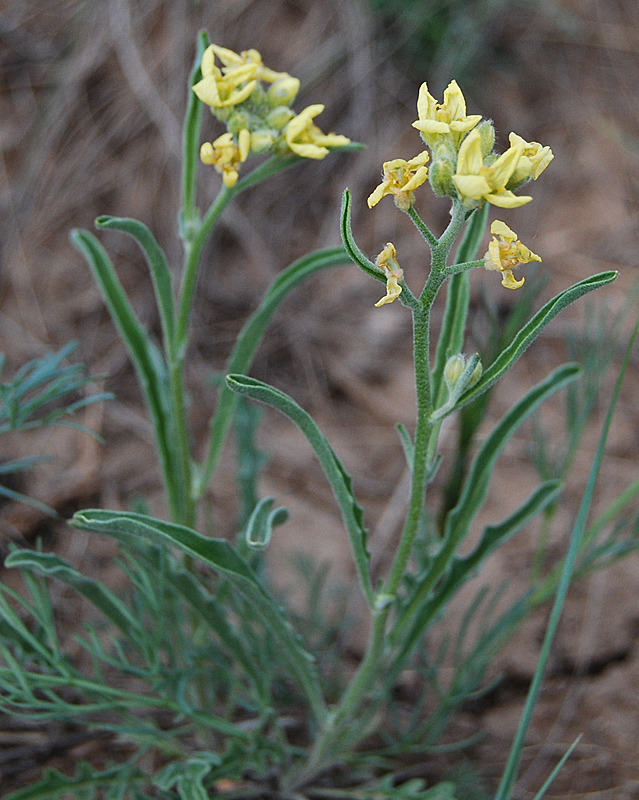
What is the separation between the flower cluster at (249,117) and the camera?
4.42 feet

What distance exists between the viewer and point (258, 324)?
1594mm

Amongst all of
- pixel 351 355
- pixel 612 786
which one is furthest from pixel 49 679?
pixel 351 355

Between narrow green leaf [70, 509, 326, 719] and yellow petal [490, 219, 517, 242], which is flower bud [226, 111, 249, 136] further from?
narrow green leaf [70, 509, 326, 719]

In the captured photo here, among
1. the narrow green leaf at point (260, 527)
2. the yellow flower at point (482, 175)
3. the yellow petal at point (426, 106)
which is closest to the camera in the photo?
the yellow flower at point (482, 175)

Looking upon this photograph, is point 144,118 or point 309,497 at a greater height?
point 144,118

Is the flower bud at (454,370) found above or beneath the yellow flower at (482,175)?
beneath

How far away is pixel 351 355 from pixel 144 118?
1.37 meters

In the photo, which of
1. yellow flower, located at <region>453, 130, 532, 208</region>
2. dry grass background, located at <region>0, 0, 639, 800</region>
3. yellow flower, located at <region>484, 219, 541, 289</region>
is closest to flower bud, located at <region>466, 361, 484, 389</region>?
yellow flower, located at <region>484, 219, 541, 289</region>

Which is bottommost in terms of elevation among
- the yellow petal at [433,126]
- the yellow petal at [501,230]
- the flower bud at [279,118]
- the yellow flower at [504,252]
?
the yellow flower at [504,252]

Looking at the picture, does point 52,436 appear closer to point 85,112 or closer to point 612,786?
point 85,112

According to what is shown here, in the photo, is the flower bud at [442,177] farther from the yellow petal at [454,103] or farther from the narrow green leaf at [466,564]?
the narrow green leaf at [466,564]

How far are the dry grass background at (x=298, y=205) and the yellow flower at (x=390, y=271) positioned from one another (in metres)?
1.65

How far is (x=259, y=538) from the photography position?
4.00 ft

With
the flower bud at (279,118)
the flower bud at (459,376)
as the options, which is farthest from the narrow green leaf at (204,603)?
the flower bud at (279,118)
